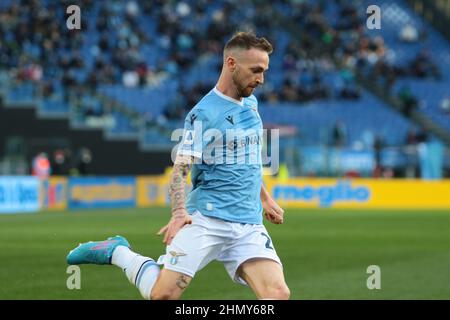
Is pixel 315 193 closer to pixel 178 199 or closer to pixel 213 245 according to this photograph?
pixel 213 245

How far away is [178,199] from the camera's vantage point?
751 cm

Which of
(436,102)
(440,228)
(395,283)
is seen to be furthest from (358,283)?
(436,102)

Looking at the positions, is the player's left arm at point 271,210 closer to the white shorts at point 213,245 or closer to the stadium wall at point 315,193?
the white shorts at point 213,245

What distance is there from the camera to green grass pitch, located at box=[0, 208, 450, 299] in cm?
1202

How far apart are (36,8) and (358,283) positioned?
30.6m

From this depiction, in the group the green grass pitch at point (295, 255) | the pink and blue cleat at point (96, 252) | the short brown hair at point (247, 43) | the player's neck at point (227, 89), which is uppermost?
the short brown hair at point (247, 43)

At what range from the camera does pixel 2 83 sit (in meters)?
38.8

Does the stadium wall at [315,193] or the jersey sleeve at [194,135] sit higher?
the jersey sleeve at [194,135]

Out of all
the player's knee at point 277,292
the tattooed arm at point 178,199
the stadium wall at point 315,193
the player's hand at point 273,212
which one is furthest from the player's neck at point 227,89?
the stadium wall at point 315,193

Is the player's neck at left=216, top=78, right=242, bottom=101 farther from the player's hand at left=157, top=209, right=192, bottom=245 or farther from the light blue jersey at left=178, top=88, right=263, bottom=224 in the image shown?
the player's hand at left=157, top=209, right=192, bottom=245

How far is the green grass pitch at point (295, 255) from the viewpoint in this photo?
12.0 m

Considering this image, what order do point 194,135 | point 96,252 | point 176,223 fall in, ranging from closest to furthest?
point 176,223
point 194,135
point 96,252

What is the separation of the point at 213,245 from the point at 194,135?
0.86 meters

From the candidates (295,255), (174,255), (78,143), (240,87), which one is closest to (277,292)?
(174,255)
